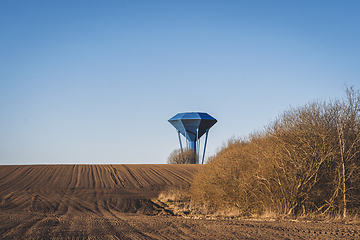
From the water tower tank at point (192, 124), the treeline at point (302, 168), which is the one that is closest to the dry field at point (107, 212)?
the treeline at point (302, 168)

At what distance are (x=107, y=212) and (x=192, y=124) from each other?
38093mm

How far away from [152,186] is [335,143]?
1948 centimetres

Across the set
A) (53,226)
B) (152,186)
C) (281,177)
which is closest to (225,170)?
(281,177)

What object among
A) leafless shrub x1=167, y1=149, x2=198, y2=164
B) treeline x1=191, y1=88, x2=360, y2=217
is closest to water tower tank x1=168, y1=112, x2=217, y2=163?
leafless shrub x1=167, y1=149, x2=198, y2=164

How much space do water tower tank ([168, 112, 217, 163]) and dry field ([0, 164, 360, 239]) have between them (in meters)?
13.7

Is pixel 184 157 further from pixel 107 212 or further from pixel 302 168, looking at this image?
pixel 302 168

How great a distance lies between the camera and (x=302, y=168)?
14.7 meters

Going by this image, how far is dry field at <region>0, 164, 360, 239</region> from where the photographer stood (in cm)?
1023

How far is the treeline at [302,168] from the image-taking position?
576 inches

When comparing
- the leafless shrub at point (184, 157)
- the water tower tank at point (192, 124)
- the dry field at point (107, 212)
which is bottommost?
the dry field at point (107, 212)

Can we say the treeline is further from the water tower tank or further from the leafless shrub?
the leafless shrub

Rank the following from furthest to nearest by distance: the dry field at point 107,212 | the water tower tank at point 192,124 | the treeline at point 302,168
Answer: the water tower tank at point 192,124
the treeline at point 302,168
the dry field at point 107,212

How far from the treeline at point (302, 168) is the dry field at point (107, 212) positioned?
235 centimetres

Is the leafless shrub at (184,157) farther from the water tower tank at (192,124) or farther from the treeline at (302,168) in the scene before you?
the treeline at (302,168)
